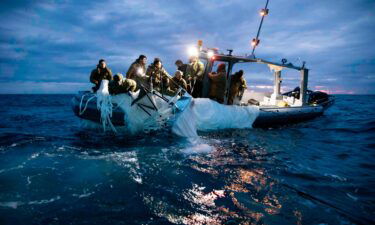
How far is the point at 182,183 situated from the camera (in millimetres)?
3535

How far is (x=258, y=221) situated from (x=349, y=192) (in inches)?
73.7

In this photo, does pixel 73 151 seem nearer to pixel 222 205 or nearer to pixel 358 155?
pixel 222 205

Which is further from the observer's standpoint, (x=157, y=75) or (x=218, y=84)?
(x=218, y=84)

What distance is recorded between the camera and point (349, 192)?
341 centimetres

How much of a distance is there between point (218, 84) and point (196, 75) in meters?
0.90

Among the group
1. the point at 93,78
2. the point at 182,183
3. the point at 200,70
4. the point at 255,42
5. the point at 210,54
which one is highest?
the point at 255,42

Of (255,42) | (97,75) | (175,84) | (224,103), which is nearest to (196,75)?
(175,84)

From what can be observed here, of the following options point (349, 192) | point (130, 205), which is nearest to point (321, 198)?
point (349, 192)

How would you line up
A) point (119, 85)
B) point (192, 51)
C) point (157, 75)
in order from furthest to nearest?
1. point (192, 51)
2. point (157, 75)
3. point (119, 85)

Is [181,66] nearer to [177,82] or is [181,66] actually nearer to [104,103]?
[177,82]

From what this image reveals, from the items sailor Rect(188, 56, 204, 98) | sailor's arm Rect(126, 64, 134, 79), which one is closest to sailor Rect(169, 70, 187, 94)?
sailor Rect(188, 56, 204, 98)

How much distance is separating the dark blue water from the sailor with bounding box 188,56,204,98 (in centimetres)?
306

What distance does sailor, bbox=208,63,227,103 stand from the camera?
27.4 ft

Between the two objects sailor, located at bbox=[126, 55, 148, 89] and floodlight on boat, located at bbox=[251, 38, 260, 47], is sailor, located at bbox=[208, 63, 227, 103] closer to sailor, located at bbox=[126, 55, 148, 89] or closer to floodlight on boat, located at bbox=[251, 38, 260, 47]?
floodlight on boat, located at bbox=[251, 38, 260, 47]
